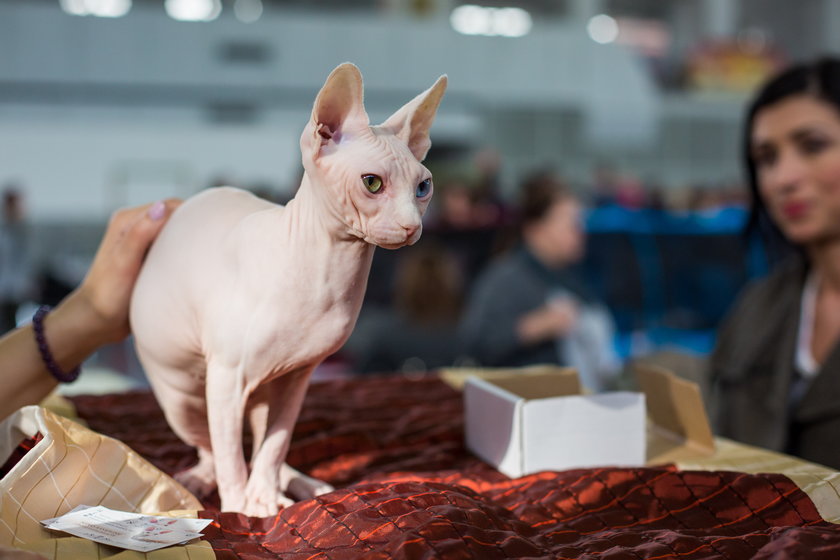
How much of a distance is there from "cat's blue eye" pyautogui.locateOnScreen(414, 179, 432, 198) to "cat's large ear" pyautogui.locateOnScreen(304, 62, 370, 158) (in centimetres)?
6

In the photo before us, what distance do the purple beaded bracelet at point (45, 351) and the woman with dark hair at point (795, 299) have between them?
3.25 ft

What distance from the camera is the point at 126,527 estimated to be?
0.59 meters

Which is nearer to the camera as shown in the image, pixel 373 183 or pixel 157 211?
pixel 373 183

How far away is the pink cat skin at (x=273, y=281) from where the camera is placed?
58 cm

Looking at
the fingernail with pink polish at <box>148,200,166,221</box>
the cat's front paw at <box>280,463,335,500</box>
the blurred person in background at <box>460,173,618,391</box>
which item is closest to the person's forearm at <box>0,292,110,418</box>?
the fingernail with pink polish at <box>148,200,166,221</box>

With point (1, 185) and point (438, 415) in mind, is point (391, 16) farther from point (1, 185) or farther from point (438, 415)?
point (438, 415)

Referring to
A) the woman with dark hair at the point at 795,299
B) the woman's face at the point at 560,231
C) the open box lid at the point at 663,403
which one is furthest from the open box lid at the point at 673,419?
the woman's face at the point at 560,231

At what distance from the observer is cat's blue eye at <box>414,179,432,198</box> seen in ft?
1.96

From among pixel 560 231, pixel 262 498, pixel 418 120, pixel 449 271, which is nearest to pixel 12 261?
pixel 449 271

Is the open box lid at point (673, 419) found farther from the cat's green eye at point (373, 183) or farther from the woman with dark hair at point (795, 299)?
the cat's green eye at point (373, 183)

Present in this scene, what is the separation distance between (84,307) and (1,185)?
6599 millimetres

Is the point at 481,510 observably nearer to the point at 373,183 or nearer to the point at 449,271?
the point at 373,183

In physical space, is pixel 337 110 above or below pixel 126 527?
above

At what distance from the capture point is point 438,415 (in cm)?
106
